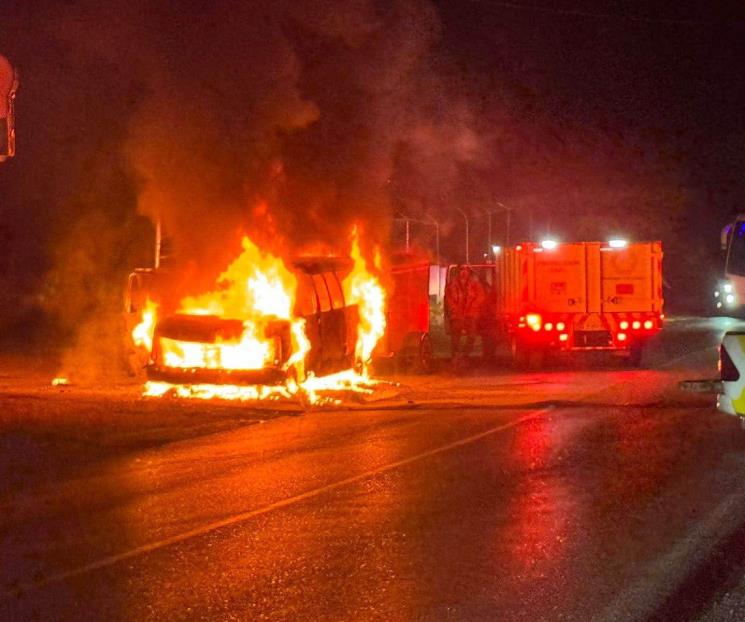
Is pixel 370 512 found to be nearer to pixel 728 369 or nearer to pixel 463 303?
pixel 728 369

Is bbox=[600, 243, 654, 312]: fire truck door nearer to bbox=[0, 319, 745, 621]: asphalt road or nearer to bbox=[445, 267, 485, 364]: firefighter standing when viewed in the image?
bbox=[445, 267, 485, 364]: firefighter standing

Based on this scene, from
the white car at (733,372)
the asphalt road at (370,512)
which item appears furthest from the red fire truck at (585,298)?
the white car at (733,372)

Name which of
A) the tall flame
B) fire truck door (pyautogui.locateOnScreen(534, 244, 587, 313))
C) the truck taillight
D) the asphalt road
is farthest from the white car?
fire truck door (pyautogui.locateOnScreen(534, 244, 587, 313))

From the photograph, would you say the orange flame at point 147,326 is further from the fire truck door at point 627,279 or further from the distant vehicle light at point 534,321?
the fire truck door at point 627,279

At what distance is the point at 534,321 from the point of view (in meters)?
22.8

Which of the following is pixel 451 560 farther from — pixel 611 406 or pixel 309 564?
pixel 611 406

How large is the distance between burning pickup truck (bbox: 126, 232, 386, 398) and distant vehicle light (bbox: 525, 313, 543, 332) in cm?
464

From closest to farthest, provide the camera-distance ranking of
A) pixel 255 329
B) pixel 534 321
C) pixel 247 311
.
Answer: pixel 255 329 < pixel 247 311 < pixel 534 321

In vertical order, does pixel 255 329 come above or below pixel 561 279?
A: below

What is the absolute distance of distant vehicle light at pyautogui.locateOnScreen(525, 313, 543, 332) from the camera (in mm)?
22719

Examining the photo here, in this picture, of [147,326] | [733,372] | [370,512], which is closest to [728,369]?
[733,372]

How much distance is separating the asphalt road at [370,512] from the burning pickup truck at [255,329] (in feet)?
2.47

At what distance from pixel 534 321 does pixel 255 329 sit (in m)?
8.27

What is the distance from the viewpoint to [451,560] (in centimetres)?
701
